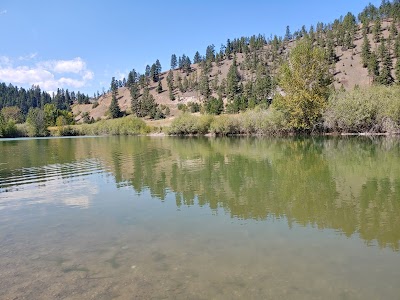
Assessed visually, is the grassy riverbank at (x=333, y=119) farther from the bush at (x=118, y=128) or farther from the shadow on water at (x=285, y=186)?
the shadow on water at (x=285, y=186)

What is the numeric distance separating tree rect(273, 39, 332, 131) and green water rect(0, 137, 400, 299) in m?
56.2

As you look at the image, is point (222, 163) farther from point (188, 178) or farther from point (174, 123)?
point (174, 123)

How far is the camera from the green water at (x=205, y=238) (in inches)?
332

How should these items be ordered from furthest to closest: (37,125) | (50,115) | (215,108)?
(50,115) → (37,125) → (215,108)

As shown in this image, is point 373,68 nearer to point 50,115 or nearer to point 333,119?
point 333,119

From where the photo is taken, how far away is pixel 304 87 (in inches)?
3125

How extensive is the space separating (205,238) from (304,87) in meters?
74.2

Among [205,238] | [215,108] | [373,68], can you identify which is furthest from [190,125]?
[205,238]

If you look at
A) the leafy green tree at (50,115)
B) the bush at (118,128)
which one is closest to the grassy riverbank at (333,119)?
the bush at (118,128)

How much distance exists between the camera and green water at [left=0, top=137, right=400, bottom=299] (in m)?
8.42

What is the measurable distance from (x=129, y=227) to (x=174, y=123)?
10345 centimetres

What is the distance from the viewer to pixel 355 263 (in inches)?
376

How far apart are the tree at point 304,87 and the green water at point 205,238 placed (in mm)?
56211

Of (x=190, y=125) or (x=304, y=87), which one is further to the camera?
(x=190, y=125)
